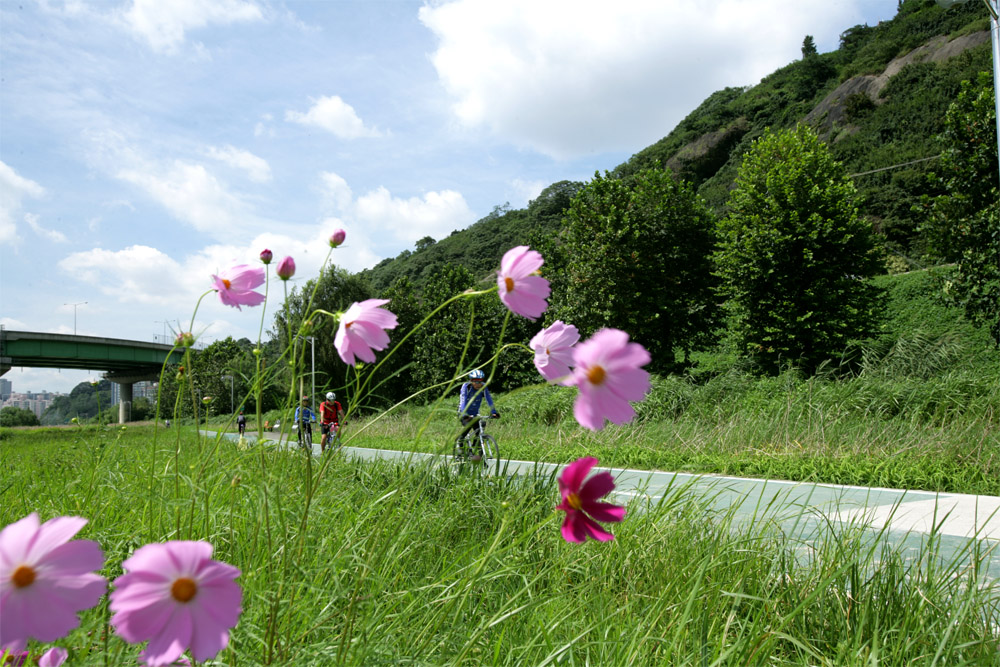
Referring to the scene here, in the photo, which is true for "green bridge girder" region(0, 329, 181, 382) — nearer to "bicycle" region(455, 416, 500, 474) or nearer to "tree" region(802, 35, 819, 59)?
"bicycle" region(455, 416, 500, 474)

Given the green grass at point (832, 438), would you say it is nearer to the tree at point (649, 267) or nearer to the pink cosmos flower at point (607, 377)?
the pink cosmos flower at point (607, 377)

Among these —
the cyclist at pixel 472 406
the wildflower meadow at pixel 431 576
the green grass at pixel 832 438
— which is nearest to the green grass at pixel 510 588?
the wildflower meadow at pixel 431 576

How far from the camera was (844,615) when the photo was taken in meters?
1.91

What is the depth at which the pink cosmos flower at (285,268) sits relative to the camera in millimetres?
1256

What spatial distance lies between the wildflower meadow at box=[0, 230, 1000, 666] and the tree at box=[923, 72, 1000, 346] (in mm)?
11761

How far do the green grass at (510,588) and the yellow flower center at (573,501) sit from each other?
0.25m

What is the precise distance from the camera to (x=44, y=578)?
565 mm

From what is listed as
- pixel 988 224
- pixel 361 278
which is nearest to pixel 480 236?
pixel 361 278

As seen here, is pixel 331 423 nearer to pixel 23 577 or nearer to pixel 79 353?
pixel 23 577

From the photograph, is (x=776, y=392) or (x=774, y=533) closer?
(x=774, y=533)

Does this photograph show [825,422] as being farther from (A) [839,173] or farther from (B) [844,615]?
(A) [839,173]

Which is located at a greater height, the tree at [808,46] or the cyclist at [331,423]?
the tree at [808,46]

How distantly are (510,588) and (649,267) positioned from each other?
622 inches

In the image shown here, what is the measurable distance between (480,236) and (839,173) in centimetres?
5538
